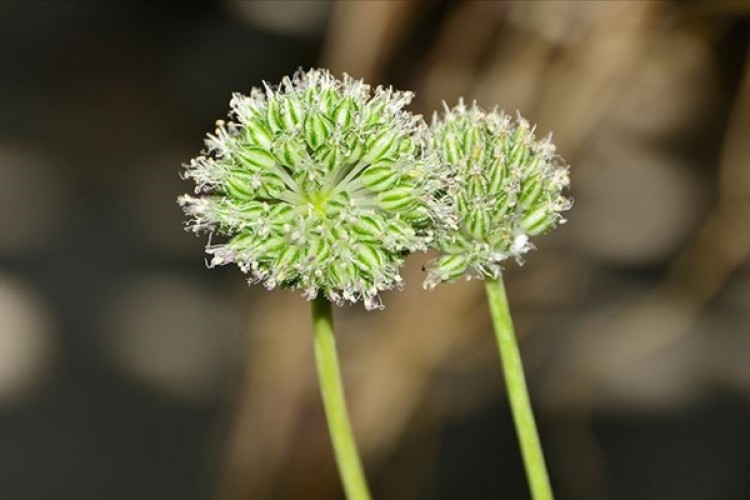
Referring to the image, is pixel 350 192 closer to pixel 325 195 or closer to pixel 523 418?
pixel 325 195

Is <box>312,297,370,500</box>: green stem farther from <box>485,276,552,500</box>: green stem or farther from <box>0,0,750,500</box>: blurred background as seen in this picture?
<box>0,0,750,500</box>: blurred background

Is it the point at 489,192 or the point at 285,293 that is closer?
the point at 489,192

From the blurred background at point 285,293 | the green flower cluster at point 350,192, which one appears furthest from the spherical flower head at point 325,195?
the blurred background at point 285,293

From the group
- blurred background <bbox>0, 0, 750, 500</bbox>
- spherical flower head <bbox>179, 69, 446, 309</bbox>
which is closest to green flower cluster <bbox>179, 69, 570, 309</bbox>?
spherical flower head <bbox>179, 69, 446, 309</bbox>

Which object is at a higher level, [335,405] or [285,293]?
[285,293]

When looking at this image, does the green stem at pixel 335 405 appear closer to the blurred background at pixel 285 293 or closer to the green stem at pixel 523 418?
the green stem at pixel 523 418

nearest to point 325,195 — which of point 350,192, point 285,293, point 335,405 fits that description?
point 350,192

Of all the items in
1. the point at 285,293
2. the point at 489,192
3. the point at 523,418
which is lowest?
the point at 523,418
